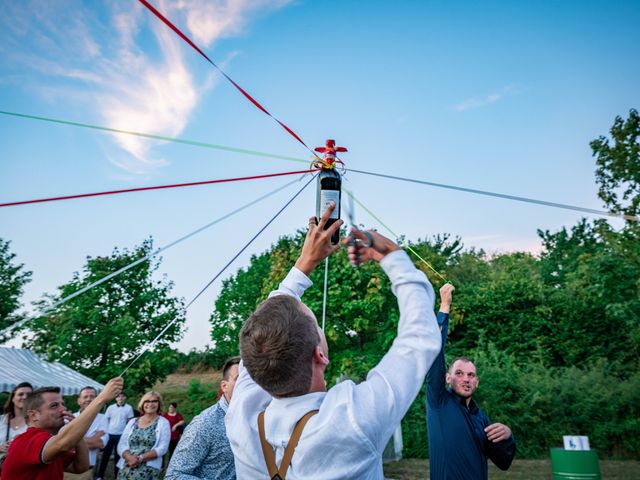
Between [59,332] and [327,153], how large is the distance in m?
17.3

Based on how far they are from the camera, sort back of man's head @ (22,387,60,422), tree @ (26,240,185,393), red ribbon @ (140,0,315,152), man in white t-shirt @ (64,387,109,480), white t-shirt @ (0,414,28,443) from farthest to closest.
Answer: tree @ (26,240,185,393) → white t-shirt @ (0,414,28,443) → man in white t-shirt @ (64,387,109,480) → back of man's head @ (22,387,60,422) → red ribbon @ (140,0,315,152)

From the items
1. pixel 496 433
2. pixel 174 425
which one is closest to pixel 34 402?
pixel 496 433

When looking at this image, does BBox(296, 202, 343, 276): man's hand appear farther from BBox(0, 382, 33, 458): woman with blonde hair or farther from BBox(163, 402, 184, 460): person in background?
BBox(163, 402, 184, 460): person in background

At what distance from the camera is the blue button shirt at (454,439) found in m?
3.62

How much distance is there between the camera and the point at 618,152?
14.4m

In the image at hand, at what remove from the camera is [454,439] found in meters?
3.68

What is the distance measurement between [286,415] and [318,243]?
0.67m

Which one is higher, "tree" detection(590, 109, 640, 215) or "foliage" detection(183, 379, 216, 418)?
"tree" detection(590, 109, 640, 215)

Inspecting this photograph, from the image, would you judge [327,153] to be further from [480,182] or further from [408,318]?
[480,182]

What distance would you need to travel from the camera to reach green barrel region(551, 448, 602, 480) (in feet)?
18.2

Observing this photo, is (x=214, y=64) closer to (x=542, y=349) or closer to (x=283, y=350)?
(x=283, y=350)

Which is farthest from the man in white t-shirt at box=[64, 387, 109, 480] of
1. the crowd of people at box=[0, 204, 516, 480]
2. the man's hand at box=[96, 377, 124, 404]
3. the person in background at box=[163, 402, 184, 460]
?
the crowd of people at box=[0, 204, 516, 480]

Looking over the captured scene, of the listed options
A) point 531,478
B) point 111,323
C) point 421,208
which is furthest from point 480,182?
point 111,323

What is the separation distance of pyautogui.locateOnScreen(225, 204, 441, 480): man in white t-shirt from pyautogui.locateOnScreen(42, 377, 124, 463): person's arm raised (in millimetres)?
1676
